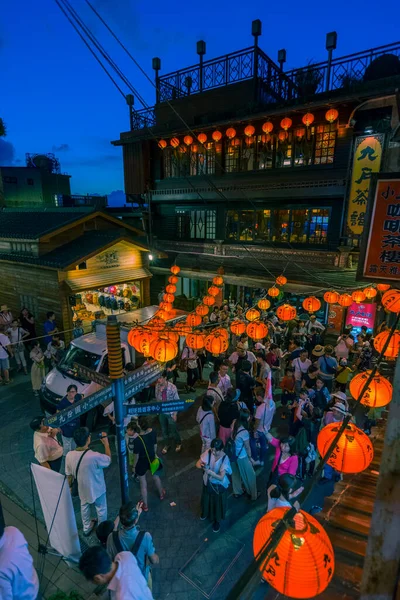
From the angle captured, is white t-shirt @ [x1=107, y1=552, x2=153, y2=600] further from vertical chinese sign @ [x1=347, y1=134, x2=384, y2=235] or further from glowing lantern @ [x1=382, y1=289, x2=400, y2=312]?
vertical chinese sign @ [x1=347, y1=134, x2=384, y2=235]

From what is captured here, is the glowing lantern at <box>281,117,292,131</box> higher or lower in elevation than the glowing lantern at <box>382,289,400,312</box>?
higher

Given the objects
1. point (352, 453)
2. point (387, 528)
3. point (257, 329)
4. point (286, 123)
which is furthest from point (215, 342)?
point (286, 123)

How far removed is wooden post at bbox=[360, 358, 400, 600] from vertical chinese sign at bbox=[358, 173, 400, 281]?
2.33m

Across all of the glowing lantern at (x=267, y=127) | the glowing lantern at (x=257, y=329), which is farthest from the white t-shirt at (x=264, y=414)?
the glowing lantern at (x=267, y=127)

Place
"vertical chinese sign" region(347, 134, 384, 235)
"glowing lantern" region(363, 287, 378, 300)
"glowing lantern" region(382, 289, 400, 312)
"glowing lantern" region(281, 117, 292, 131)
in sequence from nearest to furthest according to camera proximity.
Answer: "glowing lantern" region(382, 289, 400, 312) < "glowing lantern" region(363, 287, 378, 300) < "vertical chinese sign" region(347, 134, 384, 235) < "glowing lantern" region(281, 117, 292, 131)

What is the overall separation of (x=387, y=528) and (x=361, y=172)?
13.7m

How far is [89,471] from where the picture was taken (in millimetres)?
5617

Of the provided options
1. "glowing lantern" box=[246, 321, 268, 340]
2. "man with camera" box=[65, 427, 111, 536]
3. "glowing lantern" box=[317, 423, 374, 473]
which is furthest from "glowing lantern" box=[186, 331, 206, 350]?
"glowing lantern" box=[317, 423, 374, 473]

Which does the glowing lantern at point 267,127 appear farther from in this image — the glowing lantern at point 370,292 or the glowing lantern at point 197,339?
the glowing lantern at point 197,339

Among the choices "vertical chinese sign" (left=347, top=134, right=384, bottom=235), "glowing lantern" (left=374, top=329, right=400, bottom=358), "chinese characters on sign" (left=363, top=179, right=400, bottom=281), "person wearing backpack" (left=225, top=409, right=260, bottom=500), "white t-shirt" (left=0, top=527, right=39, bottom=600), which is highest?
"vertical chinese sign" (left=347, top=134, right=384, bottom=235)

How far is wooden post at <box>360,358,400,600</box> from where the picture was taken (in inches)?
135

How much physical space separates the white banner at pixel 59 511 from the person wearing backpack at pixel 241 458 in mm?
3068

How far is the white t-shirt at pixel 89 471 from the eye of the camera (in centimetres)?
559

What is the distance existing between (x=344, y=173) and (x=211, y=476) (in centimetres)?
1432
